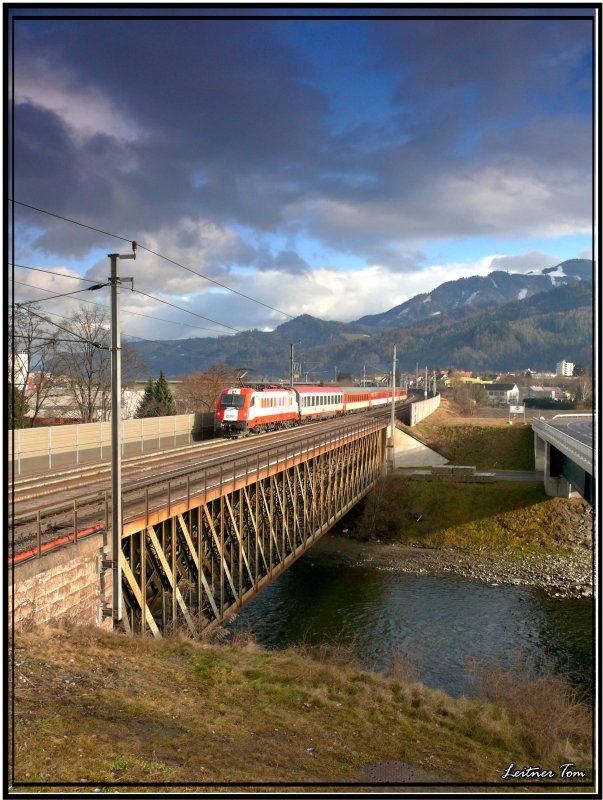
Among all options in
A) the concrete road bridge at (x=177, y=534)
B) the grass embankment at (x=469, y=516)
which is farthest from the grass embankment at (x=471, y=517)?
the concrete road bridge at (x=177, y=534)

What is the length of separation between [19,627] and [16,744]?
130 inches

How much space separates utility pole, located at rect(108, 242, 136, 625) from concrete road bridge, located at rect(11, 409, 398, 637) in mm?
108

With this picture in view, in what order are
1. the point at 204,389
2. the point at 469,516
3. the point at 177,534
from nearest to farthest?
1. the point at 177,534
2. the point at 469,516
3. the point at 204,389

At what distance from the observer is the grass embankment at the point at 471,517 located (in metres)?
44.6

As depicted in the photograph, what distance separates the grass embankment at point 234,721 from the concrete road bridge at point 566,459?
67.5ft

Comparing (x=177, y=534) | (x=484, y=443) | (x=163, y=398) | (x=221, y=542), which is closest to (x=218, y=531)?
(x=221, y=542)

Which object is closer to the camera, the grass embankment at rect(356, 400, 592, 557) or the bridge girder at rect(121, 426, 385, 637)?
the bridge girder at rect(121, 426, 385, 637)

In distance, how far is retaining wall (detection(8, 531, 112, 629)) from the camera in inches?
418

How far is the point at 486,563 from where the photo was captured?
4088 cm

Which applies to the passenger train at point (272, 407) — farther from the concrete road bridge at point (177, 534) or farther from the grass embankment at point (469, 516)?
the grass embankment at point (469, 516)

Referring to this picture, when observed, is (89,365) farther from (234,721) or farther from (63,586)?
(234,721)

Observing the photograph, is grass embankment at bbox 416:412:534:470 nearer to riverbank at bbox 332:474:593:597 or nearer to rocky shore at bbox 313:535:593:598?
riverbank at bbox 332:474:593:597

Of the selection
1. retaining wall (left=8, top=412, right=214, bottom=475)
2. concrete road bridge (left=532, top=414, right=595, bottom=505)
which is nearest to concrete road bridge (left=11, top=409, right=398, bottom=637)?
retaining wall (left=8, top=412, right=214, bottom=475)

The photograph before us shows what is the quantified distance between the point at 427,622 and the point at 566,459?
19.5m
